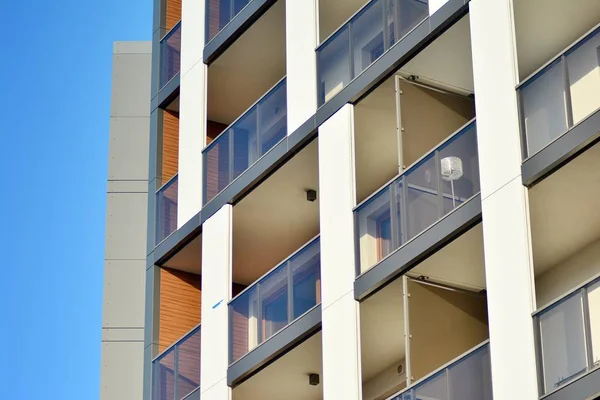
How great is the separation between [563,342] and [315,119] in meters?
7.68

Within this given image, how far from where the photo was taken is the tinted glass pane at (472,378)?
1894cm

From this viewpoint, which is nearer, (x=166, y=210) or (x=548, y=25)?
(x=548, y=25)

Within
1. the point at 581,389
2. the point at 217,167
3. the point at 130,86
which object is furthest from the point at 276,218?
the point at 130,86

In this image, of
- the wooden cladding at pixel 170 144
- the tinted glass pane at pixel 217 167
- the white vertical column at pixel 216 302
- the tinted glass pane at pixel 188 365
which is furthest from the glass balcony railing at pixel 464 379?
the wooden cladding at pixel 170 144

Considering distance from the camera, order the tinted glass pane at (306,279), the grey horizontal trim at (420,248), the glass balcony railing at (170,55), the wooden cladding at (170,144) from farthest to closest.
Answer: the glass balcony railing at (170,55), the wooden cladding at (170,144), the tinted glass pane at (306,279), the grey horizontal trim at (420,248)

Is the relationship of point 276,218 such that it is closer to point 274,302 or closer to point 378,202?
point 274,302

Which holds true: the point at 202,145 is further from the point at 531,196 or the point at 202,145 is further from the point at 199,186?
the point at 531,196

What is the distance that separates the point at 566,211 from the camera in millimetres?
19453

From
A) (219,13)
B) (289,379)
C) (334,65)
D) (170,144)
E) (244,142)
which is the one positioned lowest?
(289,379)

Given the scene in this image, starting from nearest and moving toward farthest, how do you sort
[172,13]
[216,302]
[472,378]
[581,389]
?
[581,389] < [472,378] < [216,302] < [172,13]

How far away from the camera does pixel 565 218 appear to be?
64.2ft

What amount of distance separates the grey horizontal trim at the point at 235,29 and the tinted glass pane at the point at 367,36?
3.51 m

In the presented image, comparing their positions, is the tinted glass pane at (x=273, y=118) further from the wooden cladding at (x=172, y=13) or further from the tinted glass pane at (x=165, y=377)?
the wooden cladding at (x=172, y=13)

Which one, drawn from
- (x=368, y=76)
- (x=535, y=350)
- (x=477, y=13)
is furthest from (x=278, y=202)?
(x=535, y=350)
